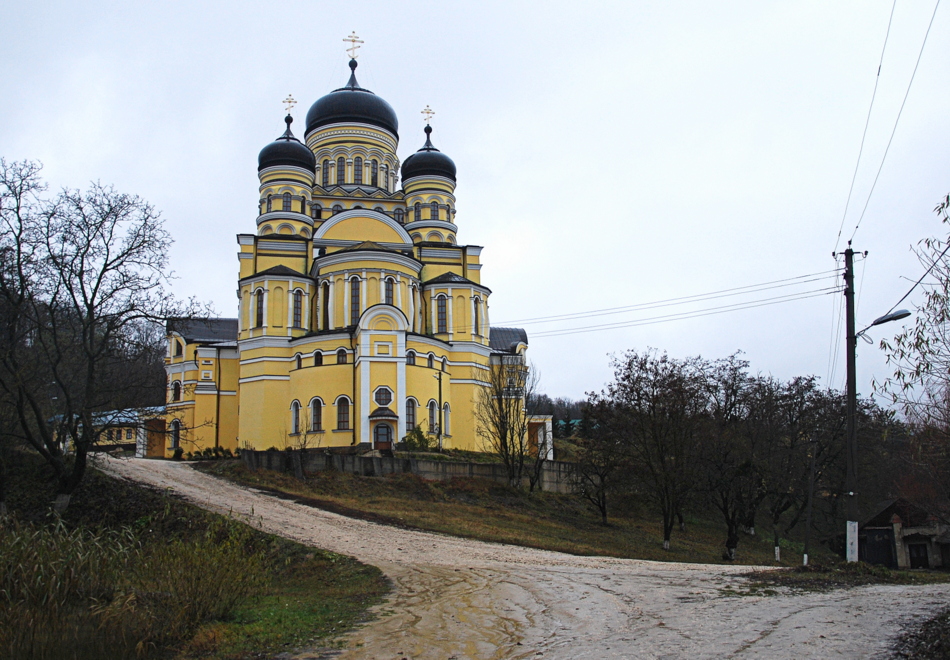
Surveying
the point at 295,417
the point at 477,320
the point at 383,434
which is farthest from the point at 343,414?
the point at 477,320

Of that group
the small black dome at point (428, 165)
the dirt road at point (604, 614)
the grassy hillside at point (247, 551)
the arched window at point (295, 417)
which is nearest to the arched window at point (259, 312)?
the arched window at point (295, 417)

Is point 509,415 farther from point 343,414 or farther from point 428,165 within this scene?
point 428,165

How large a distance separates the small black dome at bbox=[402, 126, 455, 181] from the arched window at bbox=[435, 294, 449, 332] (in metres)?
8.54

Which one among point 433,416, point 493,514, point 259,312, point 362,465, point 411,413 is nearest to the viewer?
point 493,514

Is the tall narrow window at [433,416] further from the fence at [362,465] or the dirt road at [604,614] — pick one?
the dirt road at [604,614]

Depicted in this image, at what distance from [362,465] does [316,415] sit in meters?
7.17

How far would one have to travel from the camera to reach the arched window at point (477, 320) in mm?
40325

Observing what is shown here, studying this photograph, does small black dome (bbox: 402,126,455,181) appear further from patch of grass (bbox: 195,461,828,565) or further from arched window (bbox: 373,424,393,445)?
patch of grass (bbox: 195,461,828,565)

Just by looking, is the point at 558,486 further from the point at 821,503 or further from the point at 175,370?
the point at 175,370

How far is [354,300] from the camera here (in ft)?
123

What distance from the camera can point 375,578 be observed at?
45.3 ft

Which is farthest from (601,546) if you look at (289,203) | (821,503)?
(289,203)

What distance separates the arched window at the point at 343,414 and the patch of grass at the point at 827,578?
23.7m

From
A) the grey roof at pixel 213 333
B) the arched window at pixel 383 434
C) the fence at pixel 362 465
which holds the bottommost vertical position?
the fence at pixel 362 465
